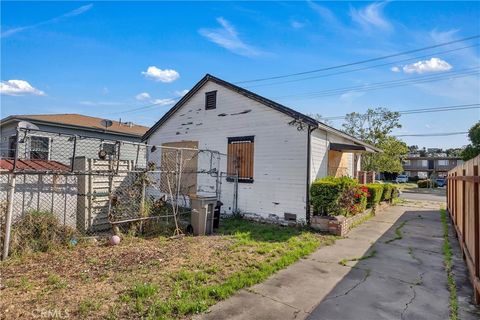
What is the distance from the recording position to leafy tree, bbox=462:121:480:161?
1430 inches

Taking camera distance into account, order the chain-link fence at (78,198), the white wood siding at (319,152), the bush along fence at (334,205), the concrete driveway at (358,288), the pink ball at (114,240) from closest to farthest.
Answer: the concrete driveway at (358,288), the chain-link fence at (78,198), the pink ball at (114,240), the bush along fence at (334,205), the white wood siding at (319,152)

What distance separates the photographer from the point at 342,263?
229 inches

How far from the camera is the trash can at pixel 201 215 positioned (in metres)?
7.70

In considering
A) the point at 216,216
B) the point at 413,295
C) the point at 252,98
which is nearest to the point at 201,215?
the point at 216,216

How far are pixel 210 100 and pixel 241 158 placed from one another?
9.50 ft

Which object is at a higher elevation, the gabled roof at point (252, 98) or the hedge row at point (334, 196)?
the gabled roof at point (252, 98)

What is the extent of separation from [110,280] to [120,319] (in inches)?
48.2

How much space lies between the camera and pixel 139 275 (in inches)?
185

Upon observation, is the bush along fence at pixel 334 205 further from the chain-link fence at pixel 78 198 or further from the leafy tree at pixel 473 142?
the leafy tree at pixel 473 142

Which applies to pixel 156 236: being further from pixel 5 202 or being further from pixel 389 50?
pixel 389 50

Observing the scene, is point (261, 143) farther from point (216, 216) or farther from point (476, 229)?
point (476, 229)

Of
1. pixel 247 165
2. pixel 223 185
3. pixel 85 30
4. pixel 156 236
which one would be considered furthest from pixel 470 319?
pixel 85 30

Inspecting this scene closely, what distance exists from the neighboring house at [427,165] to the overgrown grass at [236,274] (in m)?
71.2

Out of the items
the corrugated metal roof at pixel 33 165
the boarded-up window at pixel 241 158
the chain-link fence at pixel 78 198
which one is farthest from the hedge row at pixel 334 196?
the corrugated metal roof at pixel 33 165
